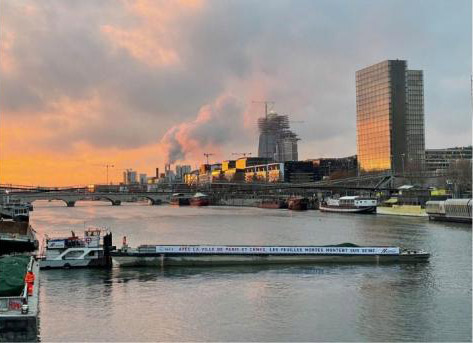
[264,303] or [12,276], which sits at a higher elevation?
[12,276]

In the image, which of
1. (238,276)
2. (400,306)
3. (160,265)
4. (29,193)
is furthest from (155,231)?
(29,193)

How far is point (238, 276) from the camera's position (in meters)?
35.7

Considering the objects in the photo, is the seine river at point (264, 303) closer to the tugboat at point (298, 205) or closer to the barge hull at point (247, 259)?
the barge hull at point (247, 259)

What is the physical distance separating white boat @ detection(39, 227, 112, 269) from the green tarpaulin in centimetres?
589

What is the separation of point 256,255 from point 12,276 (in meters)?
18.0

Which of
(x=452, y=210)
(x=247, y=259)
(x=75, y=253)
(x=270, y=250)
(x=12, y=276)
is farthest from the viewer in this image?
(x=452, y=210)

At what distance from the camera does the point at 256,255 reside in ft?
132

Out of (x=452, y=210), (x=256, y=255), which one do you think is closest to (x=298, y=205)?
(x=452, y=210)

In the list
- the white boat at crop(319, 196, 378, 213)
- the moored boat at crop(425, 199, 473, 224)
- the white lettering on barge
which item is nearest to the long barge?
the white lettering on barge

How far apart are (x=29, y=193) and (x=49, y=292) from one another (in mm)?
132812

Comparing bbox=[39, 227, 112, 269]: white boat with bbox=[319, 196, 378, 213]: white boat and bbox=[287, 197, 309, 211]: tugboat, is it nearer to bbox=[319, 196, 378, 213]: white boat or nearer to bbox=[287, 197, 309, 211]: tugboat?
bbox=[319, 196, 378, 213]: white boat

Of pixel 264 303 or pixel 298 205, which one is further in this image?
pixel 298 205

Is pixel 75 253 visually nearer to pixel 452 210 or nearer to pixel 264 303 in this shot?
pixel 264 303

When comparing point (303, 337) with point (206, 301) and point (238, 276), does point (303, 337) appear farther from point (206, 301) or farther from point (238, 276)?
point (238, 276)
